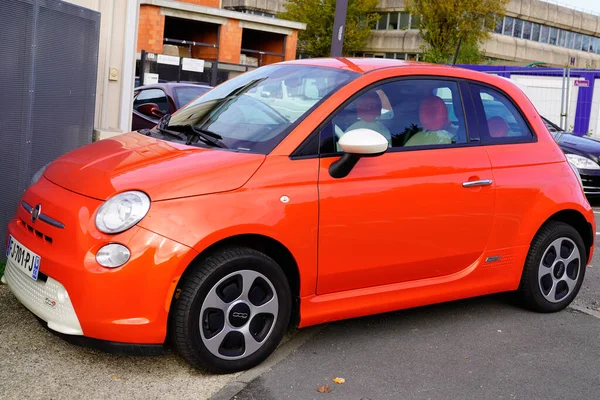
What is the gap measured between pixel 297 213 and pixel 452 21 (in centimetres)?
4370

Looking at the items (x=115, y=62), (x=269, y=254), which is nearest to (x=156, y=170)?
(x=269, y=254)

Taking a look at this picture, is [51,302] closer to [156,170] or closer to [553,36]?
[156,170]

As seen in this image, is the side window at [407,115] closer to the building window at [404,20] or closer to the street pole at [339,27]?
the street pole at [339,27]

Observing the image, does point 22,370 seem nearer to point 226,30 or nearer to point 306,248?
point 306,248

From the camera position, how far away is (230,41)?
39.5 meters

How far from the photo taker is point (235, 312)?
4.14 meters

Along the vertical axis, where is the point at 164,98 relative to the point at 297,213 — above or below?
above

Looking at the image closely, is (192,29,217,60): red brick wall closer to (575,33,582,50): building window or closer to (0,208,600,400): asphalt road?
(0,208,600,400): asphalt road

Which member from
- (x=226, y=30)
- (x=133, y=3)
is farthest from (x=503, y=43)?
(x=133, y=3)

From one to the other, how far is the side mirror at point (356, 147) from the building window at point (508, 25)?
61875 mm

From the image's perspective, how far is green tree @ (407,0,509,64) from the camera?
4525 cm

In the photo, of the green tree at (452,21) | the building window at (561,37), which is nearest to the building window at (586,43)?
the building window at (561,37)

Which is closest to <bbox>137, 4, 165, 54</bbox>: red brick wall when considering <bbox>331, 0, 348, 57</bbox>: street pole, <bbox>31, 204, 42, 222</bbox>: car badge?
<bbox>331, 0, 348, 57</bbox>: street pole

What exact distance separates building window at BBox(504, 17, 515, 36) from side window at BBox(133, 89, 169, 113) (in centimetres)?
5547
